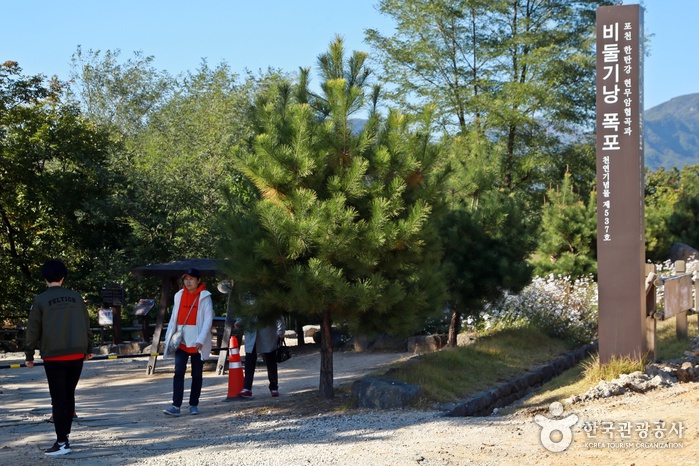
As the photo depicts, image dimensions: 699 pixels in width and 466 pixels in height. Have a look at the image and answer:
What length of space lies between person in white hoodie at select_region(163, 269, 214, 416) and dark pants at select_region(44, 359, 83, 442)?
197cm

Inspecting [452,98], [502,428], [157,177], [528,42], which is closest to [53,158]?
[157,177]

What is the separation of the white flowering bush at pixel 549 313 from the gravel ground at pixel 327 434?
645cm

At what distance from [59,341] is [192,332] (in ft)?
7.49

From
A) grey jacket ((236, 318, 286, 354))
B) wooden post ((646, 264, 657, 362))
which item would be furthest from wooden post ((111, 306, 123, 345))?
wooden post ((646, 264, 657, 362))

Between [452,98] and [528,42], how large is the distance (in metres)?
3.47

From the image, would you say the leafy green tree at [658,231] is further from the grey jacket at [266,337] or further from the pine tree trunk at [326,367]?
the pine tree trunk at [326,367]

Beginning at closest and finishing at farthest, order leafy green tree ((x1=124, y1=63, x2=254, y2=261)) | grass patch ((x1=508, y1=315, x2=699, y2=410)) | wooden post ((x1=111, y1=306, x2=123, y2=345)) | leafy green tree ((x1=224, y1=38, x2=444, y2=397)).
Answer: leafy green tree ((x1=224, y1=38, x2=444, y2=397)) → grass patch ((x1=508, y1=315, x2=699, y2=410)) → wooden post ((x1=111, y1=306, x2=123, y2=345)) → leafy green tree ((x1=124, y1=63, x2=254, y2=261))

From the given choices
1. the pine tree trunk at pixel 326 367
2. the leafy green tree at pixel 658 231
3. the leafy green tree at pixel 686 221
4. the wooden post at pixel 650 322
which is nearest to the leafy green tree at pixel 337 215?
the pine tree trunk at pixel 326 367

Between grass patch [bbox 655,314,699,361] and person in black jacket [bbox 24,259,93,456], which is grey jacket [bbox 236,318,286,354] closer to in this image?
person in black jacket [bbox 24,259,93,456]

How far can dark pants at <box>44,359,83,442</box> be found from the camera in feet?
25.5

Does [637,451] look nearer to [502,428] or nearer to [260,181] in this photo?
[502,428]

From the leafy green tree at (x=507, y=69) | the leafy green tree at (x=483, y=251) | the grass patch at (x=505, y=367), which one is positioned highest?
the leafy green tree at (x=507, y=69)

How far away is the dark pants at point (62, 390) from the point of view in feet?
25.5

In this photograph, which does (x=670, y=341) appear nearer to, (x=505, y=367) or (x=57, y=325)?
(x=505, y=367)
